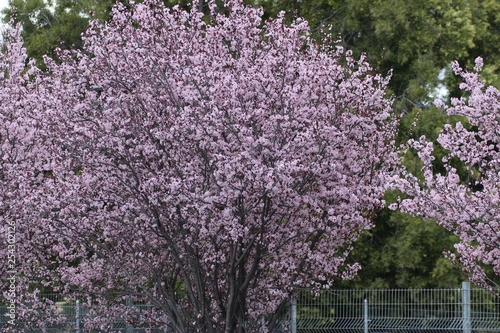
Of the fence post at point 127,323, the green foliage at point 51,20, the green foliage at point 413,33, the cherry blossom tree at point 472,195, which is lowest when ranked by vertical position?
the fence post at point 127,323

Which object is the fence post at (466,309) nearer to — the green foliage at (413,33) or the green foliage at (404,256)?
the green foliage at (404,256)

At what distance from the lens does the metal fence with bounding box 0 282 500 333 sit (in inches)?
509

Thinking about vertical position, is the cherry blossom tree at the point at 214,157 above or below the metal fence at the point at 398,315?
above

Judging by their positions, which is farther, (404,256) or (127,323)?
(404,256)

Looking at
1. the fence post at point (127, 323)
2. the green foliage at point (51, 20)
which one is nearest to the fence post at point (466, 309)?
the fence post at point (127, 323)

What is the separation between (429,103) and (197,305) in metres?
9.91

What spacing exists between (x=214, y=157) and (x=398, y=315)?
6.22 meters

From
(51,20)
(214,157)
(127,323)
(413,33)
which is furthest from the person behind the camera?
(51,20)

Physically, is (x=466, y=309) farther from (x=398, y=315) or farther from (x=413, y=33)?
(x=413, y=33)

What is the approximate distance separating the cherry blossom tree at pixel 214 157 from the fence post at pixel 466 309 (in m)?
3.75

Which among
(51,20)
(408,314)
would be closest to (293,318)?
(408,314)

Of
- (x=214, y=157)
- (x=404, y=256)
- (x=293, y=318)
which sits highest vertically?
(x=404, y=256)

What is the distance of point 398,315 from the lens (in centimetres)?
1323

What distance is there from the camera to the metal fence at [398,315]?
509 inches
